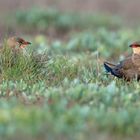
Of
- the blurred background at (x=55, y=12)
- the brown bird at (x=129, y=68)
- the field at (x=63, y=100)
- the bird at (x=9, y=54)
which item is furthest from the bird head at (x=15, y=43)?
the blurred background at (x=55, y=12)

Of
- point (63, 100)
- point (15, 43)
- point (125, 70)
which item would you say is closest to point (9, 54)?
point (15, 43)

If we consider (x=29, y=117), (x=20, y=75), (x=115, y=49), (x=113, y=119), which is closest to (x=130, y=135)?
(x=113, y=119)

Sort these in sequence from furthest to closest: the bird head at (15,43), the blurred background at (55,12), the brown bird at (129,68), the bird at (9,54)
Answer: the blurred background at (55,12)
the bird head at (15,43)
the bird at (9,54)
the brown bird at (129,68)

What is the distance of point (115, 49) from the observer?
14.0 meters

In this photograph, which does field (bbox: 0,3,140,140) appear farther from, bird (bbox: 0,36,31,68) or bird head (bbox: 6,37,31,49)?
bird head (bbox: 6,37,31,49)

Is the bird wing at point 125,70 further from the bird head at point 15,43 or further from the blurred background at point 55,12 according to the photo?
the blurred background at point 55,12

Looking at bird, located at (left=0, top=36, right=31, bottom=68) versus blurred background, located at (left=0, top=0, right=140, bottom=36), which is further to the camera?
blurred background, located at (left=0, top=0, right=140, bottom=36)

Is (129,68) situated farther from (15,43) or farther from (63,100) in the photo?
(63,100)

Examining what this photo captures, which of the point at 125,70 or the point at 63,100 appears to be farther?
the point at 125,70

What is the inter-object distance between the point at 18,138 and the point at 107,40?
8790 millimetres

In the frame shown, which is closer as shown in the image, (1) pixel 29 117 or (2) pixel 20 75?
(1) pixel 29 117

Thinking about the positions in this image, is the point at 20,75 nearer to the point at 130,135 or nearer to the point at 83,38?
the point at 130,135

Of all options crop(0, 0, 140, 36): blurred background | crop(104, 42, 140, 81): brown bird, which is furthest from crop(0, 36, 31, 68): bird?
crop(0, 0, 140, 36): blurred background

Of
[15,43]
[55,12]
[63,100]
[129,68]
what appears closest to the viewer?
[63,100]
